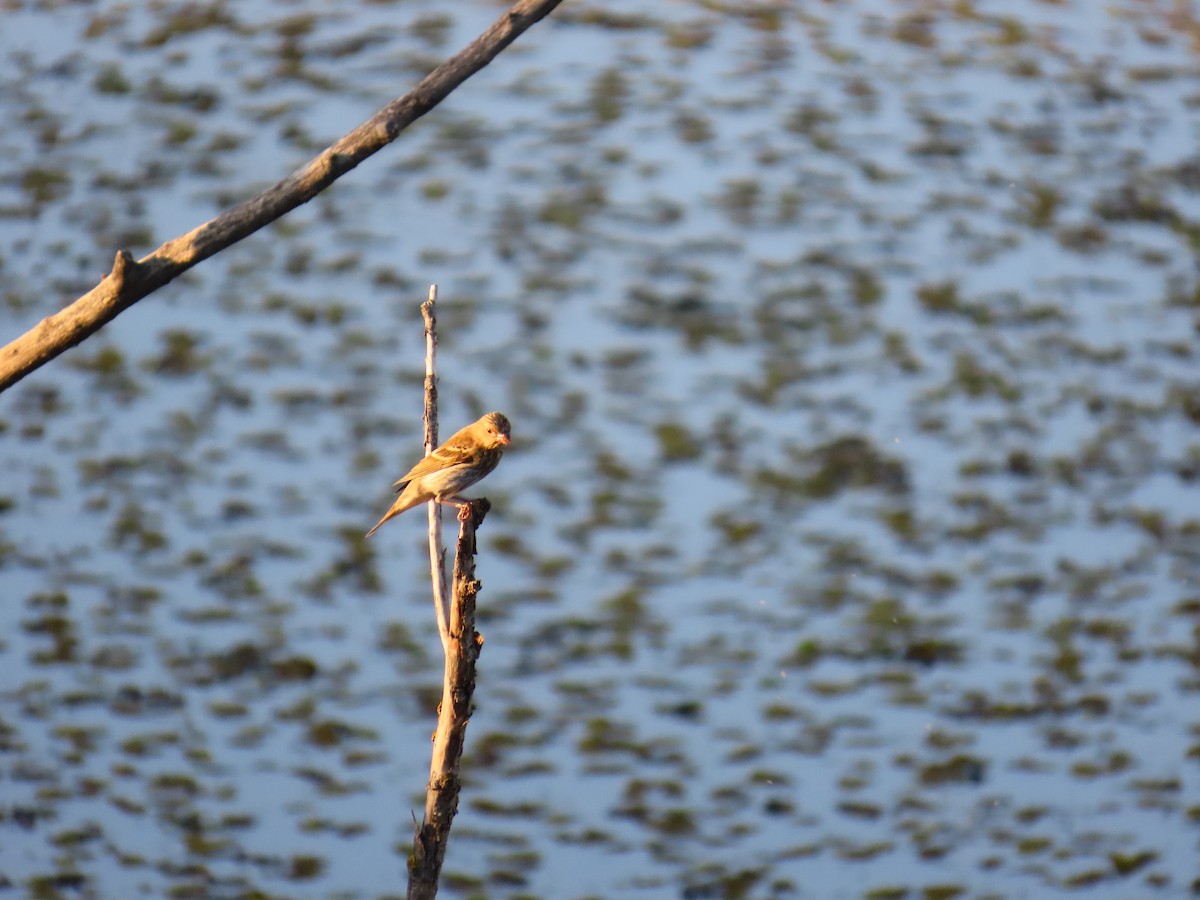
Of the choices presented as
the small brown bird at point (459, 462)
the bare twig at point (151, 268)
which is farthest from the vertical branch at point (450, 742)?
the bare twig at point (151, 268)

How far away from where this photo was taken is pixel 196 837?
3.20m

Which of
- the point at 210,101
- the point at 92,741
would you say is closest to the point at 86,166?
the point at 210,101

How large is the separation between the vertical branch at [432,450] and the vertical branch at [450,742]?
1.0 inches

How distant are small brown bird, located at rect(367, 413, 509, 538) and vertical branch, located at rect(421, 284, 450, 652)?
0.06 feet

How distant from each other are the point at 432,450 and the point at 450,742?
17.5 inches

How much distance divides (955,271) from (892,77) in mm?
677

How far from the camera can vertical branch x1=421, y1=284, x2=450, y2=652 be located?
1325 mm

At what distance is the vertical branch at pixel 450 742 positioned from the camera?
118 cm

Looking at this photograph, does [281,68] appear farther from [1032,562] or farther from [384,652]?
[1032,562]

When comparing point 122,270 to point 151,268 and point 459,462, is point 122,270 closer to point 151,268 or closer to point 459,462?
point 151,268

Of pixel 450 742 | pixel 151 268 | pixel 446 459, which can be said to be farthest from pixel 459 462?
pixel 151 268

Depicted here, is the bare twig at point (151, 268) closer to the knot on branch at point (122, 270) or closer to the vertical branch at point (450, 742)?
the knot on branch at point (122, 270)

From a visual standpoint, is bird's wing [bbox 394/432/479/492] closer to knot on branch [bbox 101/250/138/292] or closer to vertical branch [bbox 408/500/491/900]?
vertical branch [bbox 408/500/491/900]

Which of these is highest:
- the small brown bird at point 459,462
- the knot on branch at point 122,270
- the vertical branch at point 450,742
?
the small brown bird at point 459,462
